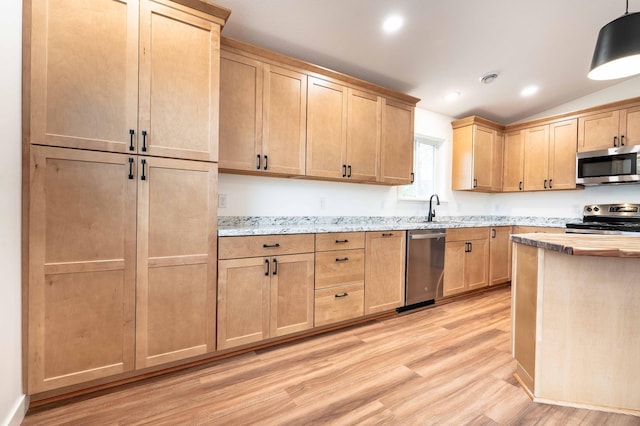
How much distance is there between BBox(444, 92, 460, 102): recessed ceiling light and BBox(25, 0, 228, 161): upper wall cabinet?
2.91 meters

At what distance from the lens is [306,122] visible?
2639 mm

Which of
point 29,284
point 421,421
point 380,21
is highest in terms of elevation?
point 380,21

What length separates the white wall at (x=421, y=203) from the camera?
273cm

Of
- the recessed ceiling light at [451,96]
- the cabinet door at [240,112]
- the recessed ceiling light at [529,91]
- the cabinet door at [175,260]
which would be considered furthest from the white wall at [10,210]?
the recessed ceiling light at [529,91]

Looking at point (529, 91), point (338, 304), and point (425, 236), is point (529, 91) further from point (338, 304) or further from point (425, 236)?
point (338, 304)

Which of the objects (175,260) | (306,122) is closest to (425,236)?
(306,122)

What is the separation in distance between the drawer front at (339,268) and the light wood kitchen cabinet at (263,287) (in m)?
0.09

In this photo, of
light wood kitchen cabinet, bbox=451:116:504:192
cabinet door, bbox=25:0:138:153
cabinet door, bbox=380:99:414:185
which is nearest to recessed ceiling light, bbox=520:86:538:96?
light wood kitchen cabinet, bbox=451:116:504:192

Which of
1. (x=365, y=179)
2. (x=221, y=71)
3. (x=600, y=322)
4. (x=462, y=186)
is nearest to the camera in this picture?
(x=600, y=322)

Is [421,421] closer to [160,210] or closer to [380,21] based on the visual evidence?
[160,210]

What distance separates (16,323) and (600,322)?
3042 millimetres

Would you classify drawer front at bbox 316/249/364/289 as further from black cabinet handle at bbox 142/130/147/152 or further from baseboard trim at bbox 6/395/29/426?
baseboard trim at bbox 6/395/29/426

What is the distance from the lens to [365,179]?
3.04 meters

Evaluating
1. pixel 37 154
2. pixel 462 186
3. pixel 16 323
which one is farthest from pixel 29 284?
pixel 462 186
